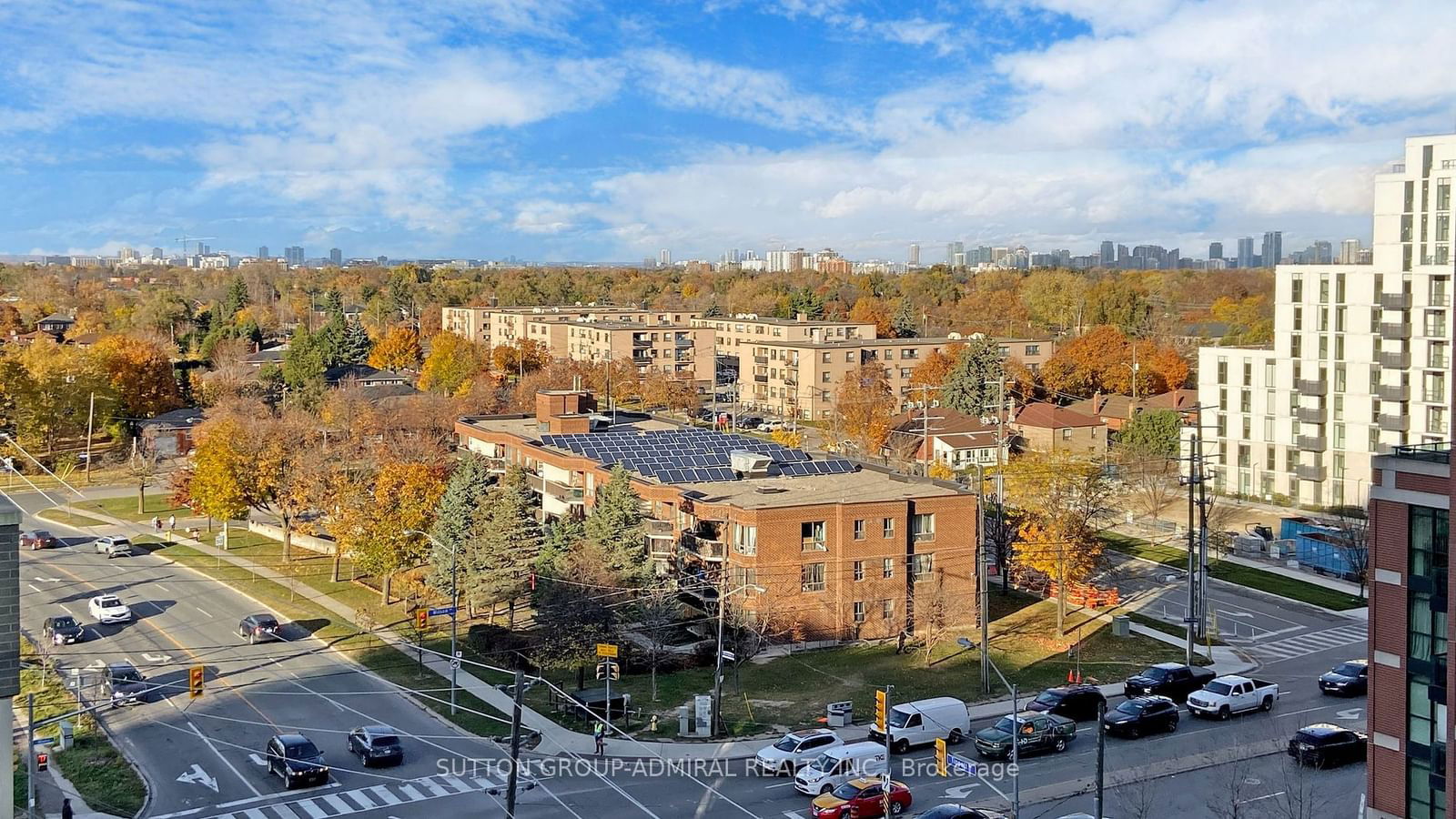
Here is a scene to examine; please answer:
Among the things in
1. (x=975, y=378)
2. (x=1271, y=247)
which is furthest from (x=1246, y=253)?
(x=975, y=378)

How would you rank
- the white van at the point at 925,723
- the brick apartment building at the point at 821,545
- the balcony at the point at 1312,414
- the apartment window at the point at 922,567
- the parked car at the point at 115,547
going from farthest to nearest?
the balcony at the point at 1312,414
the parked car at the point at 115,547
the apartment window at the point at 922,567
the brick apartment building at the point at 821,545
the white van at the point at 925,723

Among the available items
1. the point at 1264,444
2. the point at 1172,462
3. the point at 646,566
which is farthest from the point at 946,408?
the point at 646,566

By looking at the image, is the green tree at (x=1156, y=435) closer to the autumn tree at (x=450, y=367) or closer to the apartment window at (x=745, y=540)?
the apartment window at (x=745, y=540)

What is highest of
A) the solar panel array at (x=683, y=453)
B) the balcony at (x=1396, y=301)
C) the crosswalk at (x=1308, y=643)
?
the balcony at (x=1396, y=301)

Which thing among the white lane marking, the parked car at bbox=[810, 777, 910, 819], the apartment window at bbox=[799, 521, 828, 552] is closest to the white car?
the white lane marking

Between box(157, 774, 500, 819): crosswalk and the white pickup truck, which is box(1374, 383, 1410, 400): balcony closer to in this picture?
the white pickup truck

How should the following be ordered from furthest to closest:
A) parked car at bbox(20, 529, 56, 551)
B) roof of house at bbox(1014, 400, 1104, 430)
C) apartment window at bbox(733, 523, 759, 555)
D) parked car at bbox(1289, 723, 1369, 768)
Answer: roof of house at bbox(1014, 400, 1104, 430), parked car at bbox(20, 529, 56, 551), apartment window at bbox(733, 523, 759, 555), parked car at bbox(1289, 723, 1369, 768)

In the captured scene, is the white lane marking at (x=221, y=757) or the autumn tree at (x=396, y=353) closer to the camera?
the white lane marking at (x=221, y=757)

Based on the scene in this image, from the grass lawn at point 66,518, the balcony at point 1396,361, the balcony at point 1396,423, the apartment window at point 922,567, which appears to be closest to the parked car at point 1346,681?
the apartment window at point 922,567
